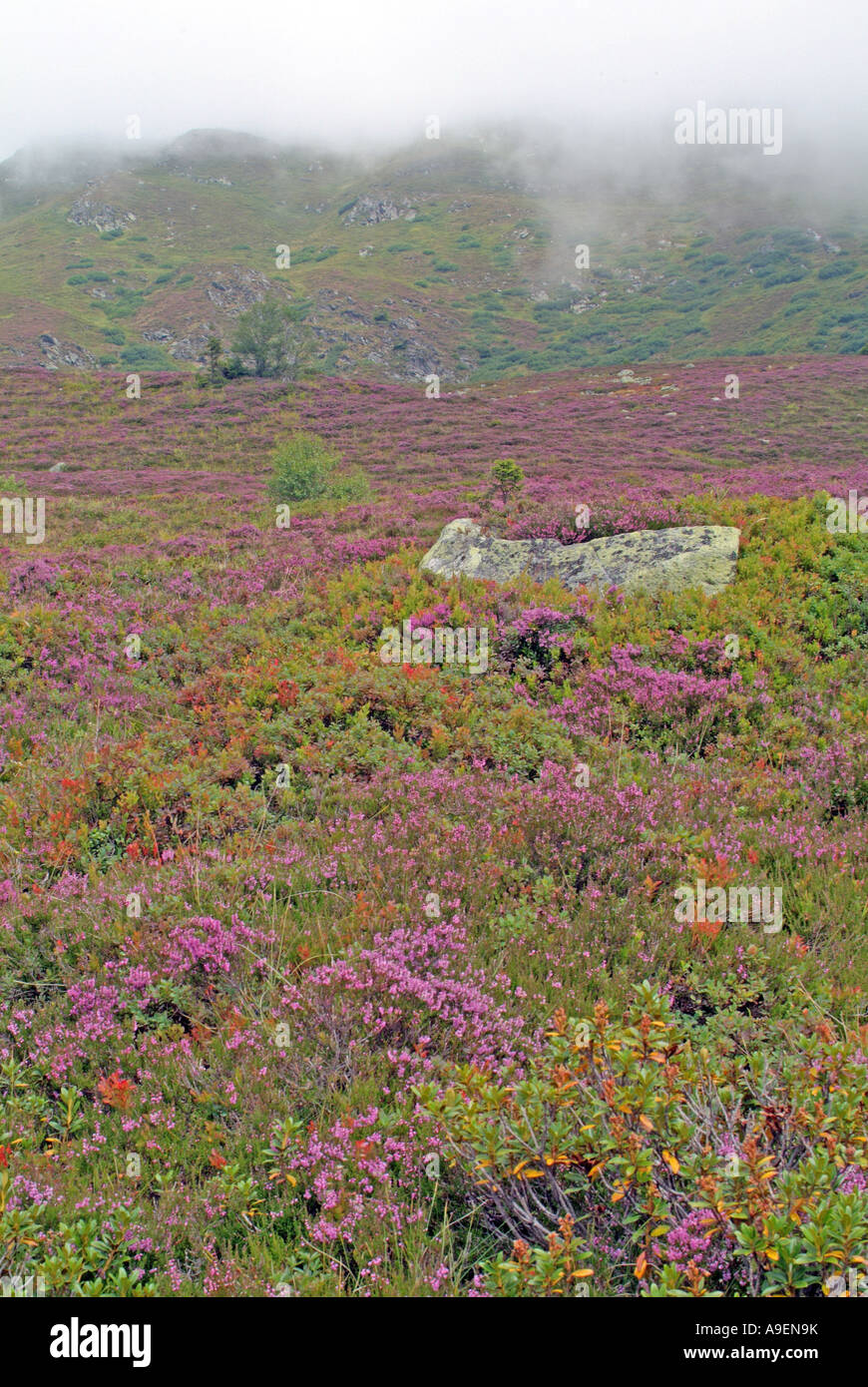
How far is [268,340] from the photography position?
5175cm

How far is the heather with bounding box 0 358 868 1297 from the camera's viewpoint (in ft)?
8.70

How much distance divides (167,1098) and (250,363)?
56.3 m

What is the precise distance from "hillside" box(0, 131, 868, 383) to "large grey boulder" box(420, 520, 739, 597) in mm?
70723

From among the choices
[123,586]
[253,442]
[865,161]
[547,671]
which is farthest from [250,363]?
[865,161]

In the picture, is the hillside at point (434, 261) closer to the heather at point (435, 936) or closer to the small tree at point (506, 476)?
the small tree at point (506, 476)

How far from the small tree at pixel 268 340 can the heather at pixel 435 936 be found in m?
45.6

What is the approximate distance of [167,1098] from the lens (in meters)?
3.40

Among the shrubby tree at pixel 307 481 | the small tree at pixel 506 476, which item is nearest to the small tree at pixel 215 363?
the shrubby tree at pixel 307 481

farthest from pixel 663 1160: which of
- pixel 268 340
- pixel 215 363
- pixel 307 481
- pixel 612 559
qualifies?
pixel 268 340

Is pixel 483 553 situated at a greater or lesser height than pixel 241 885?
greater

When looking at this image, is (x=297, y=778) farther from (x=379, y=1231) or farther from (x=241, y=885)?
(x=379, y=1231)

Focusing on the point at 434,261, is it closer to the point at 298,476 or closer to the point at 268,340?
the point at 268,340
